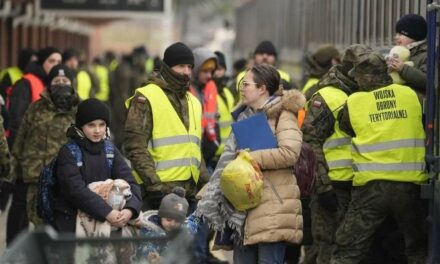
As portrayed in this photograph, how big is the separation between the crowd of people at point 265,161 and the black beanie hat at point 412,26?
0.03ft

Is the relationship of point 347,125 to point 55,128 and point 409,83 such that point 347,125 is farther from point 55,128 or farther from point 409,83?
point 55,128

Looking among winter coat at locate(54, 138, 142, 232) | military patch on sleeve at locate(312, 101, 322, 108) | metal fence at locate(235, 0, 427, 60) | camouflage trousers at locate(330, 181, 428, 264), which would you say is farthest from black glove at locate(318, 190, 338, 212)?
winter coat at locate(54, 138, 142, 232)

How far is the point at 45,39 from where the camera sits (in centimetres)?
4153

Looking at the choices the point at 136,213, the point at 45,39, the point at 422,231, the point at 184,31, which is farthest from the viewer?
the point at 184,31

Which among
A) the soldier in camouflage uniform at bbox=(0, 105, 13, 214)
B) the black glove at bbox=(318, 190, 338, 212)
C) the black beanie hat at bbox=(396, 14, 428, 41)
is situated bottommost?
the black glove at bbox=(318, 190, 338, 212)

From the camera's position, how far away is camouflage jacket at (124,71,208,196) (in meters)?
9.23

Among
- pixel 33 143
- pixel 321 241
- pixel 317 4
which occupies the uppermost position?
pixel 317 4

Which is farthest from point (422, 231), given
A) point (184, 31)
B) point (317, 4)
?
point (184, 31)

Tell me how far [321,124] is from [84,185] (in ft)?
7.76

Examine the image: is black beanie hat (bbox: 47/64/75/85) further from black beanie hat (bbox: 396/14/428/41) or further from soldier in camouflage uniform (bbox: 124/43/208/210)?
black beanie hat (bbox: 396/14/428/41)

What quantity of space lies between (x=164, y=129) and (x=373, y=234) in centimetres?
163

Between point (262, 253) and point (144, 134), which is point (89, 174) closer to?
point (144, 134)

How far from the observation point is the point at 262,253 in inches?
334

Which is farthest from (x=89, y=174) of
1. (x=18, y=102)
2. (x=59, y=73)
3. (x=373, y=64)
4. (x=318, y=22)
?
(x=318, y=22)
